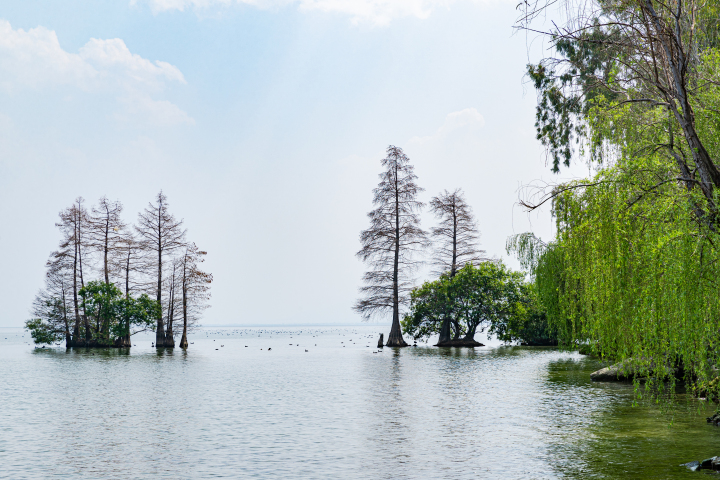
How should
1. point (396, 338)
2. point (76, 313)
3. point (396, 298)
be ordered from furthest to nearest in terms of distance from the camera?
point (76, 313) < point (396, 338) < point (396, 298)

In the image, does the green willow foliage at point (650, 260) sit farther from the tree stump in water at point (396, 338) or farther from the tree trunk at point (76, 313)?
the tree trunk at point (76, 313)

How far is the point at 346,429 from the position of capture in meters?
15.9

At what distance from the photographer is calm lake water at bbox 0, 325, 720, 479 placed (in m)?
11.6

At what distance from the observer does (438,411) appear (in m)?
18.8

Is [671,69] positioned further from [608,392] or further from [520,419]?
[608,392]

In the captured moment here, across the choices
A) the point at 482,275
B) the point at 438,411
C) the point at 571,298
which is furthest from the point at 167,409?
the point at 482,275

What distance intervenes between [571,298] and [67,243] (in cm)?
5205

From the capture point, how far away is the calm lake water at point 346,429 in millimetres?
11641

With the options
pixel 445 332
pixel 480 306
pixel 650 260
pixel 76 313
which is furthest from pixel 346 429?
pixel 76 313

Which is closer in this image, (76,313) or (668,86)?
(668,86)

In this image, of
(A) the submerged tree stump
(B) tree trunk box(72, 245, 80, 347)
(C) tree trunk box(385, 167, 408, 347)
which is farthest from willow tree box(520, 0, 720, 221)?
(B) tree trunk box(72, 245, 80, 347)

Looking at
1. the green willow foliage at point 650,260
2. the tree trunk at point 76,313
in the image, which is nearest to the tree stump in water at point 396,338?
the tree trunk at point 76,313

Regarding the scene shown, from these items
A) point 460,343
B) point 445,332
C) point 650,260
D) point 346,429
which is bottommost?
point 460,343

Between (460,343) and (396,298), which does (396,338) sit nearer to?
(396,298)
